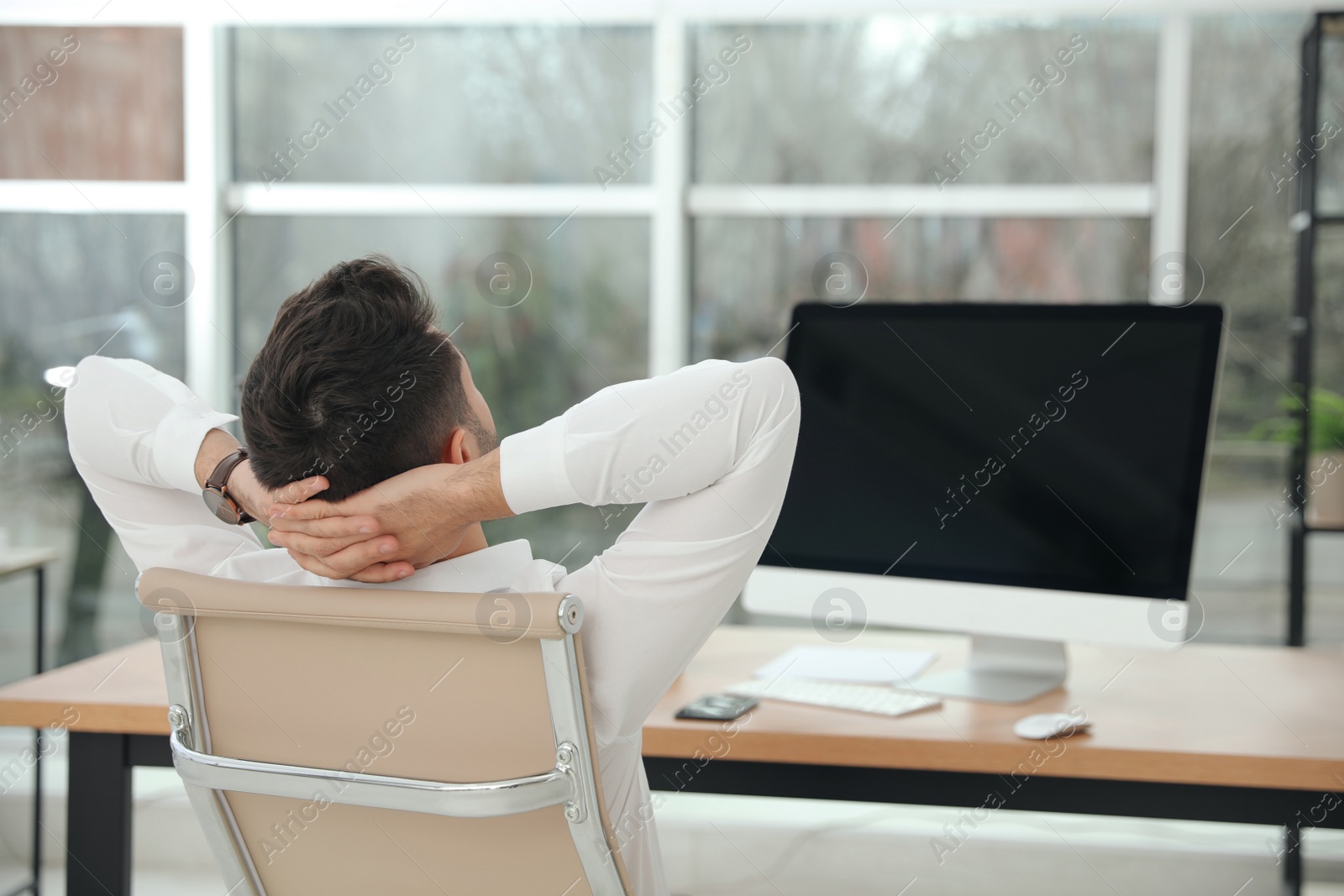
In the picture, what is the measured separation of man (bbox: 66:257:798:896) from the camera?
0.88 m

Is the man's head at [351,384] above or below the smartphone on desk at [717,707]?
above

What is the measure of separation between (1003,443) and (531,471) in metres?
0.84

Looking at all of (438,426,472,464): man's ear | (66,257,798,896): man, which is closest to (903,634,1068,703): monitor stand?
(66,257,798,896): man

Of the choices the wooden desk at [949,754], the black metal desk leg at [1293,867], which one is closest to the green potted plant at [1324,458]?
the black metal desk leg at [1293,867]

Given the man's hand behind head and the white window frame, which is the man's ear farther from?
the white window frame

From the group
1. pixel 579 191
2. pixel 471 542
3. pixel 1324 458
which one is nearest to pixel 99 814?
pixel 471 542

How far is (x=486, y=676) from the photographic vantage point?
84 centimetres

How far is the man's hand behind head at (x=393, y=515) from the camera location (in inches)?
35.5

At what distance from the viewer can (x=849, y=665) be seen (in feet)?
5.37

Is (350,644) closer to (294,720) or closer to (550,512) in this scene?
(294,720)

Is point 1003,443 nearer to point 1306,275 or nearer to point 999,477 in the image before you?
point 999,477

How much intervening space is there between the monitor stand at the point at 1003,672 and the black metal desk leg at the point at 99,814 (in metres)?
1.08

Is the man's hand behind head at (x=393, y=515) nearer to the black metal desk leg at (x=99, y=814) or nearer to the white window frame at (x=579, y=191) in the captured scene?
the black metal desk leg at (x=99, y=814)

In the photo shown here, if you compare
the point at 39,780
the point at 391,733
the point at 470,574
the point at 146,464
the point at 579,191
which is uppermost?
the point at 579,191
